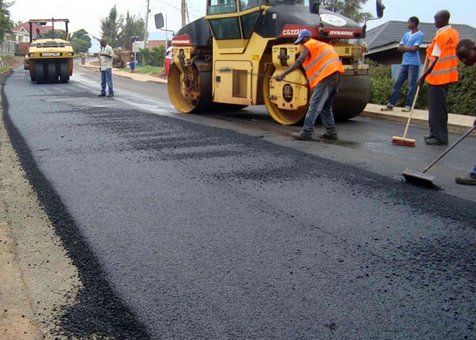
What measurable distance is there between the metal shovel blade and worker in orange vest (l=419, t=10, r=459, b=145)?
228cm

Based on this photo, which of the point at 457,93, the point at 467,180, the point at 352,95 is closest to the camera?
the point at 467,180

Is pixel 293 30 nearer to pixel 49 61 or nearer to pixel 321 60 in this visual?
pixel 321 60

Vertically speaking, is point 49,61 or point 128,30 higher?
point 128,30

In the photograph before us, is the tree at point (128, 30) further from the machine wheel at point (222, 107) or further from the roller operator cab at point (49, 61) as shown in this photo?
the machine wheel at point (222, 107)

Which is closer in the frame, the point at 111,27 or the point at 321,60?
the point at 321,60

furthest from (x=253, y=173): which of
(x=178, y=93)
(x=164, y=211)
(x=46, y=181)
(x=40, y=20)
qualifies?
(x=40, y=20)

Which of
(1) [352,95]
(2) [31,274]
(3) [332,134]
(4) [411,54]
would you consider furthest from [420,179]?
(4) [411,54]

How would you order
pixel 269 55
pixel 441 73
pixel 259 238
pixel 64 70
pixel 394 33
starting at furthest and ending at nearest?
pixel 394 33, pixel 64 70, pixel 269 55, pixel 441 73, pixel 259 238

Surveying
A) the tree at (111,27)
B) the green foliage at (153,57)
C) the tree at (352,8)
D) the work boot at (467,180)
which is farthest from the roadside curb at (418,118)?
the tree at (111,27)

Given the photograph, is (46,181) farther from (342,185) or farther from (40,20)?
(40,20)

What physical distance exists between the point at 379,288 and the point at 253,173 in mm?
2652

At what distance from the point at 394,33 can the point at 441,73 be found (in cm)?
1872

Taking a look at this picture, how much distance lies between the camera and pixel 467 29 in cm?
2786

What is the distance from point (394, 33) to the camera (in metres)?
24.1
